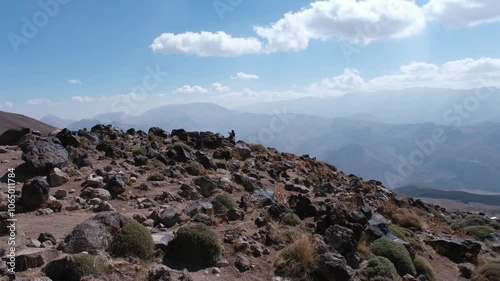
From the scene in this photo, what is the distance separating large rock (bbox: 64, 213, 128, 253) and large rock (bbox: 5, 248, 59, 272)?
1.75 feet

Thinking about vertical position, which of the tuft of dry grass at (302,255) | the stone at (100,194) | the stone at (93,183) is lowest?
the tuft of dry grass at (302,255)

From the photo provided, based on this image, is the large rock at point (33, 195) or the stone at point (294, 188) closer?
the large rock at point (33, 195)

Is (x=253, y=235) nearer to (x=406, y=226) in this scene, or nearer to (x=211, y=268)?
(x=211, y=268)

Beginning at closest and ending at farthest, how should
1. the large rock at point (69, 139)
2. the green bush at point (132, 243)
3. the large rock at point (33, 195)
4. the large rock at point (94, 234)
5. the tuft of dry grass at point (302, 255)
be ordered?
the large rock at point (94, 234), the green bush at point (132, 243), the tuft of dry grass at point (302, 255), the large rock at point (33, 195), the large rock at point (69, 139)

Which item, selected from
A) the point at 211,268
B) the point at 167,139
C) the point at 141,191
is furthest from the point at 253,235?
the point at 167,139

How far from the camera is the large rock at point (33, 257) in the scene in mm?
7770

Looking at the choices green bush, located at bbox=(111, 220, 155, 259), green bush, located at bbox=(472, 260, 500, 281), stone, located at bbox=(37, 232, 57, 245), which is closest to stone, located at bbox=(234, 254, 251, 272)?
green bush, located at bbox=(111, 220, 155, 259)

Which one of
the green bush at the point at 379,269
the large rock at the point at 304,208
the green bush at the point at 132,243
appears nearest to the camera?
the green bush at the point at 132,243

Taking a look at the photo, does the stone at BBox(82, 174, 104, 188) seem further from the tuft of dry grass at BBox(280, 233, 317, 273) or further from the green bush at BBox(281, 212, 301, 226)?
the tuft of dry grass at BBox(280, 233, 317, 273)

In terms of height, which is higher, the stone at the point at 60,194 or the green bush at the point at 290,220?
the stone at the point at 60,194

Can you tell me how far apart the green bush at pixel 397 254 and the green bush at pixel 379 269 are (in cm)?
111

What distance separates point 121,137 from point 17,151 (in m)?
8.86

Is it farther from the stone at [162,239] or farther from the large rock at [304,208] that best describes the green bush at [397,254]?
the stone at [162,239]

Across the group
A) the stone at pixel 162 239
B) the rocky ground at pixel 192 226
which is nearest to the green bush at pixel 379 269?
the rocky ground at pixel 192 226
